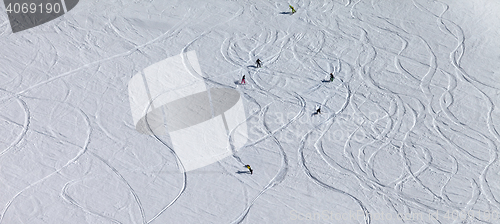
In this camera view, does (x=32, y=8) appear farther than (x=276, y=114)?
Yes

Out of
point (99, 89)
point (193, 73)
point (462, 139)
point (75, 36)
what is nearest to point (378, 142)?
point (462, 139)

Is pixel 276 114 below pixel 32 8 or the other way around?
below

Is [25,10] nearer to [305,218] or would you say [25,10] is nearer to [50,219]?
[50,219]

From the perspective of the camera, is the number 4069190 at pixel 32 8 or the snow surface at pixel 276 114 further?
the number 4069190 at pixel 32 8

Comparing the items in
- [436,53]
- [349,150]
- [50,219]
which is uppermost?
[436,53]
